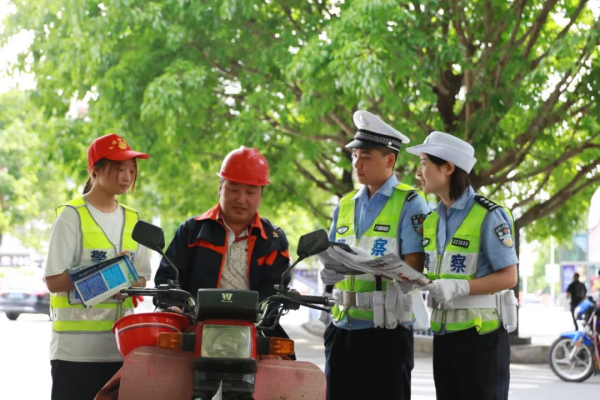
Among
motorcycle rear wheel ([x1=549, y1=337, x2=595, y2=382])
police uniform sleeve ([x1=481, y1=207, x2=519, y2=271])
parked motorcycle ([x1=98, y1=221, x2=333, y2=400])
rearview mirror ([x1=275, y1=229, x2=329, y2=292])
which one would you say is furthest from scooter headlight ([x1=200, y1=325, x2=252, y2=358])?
motorcycle rear wheel ([x1=549, y1=337, x2=595, y2=382])

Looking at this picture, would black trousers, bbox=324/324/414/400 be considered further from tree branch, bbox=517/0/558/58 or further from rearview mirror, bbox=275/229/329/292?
tree branch, bbox=517/0/558/58

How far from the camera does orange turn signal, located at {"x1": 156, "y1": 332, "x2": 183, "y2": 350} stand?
3.90 m

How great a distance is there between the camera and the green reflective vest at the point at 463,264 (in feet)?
17.7

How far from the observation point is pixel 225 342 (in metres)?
3.72

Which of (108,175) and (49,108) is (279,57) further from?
(108,175)

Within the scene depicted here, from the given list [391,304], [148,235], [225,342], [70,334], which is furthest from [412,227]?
[225,342]

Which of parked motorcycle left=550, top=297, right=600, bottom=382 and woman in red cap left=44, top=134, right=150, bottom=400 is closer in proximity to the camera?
woman in red cap left=44, top=134, right=150, bottom=400

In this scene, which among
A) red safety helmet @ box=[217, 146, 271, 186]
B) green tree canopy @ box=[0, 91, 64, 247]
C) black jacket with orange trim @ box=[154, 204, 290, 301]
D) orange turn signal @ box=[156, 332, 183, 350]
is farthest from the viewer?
green tree canopy @ box=[0, 91, 64, 247]

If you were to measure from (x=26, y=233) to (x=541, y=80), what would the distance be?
136 ft

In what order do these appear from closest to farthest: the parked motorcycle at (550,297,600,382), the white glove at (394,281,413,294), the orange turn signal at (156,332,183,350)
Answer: the orange turn signal at (156,332,183,350), the white glove at (394,281,413,294), the parked motorcycle at (550,297,600,382)

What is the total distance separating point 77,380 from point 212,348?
1.70 m

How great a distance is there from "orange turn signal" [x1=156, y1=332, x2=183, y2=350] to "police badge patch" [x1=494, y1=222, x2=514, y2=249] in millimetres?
2125

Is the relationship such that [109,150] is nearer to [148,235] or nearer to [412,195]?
[148,235]

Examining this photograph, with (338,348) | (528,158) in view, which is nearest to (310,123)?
(528,158)
